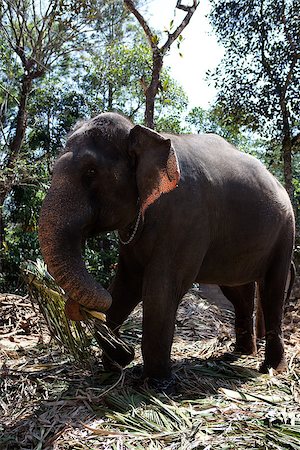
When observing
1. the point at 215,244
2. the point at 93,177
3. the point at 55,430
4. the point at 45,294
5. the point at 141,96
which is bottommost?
the point at 55,430

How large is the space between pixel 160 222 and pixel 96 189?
20.2 inches

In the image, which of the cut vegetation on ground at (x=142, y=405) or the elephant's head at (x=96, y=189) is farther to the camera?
the elephant's head at (x=96, y=189)

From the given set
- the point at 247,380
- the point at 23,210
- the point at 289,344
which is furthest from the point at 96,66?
the point at 247,380

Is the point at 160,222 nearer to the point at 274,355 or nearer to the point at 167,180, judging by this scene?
the point at 167,180

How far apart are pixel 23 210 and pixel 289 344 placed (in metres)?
8.04

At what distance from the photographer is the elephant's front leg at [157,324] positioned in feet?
11.4

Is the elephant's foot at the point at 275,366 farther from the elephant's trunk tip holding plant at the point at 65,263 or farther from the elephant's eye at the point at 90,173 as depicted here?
the elephant's eye at the point at 90,173

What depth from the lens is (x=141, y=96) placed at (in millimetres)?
19734

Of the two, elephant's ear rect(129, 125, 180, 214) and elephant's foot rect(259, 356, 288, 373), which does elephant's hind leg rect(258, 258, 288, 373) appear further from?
elephant's ear rect(129, 125, 180, 214)

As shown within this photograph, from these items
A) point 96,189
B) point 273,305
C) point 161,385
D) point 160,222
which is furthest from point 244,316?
point 96,189

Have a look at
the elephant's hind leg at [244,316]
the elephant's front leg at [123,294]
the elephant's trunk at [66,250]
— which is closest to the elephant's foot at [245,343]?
the elephant's hind leg at [244,316]

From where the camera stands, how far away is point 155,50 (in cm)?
654

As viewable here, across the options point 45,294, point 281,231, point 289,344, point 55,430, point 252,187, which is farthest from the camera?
point 289,344

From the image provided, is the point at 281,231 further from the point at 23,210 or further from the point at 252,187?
the point at 23,210
